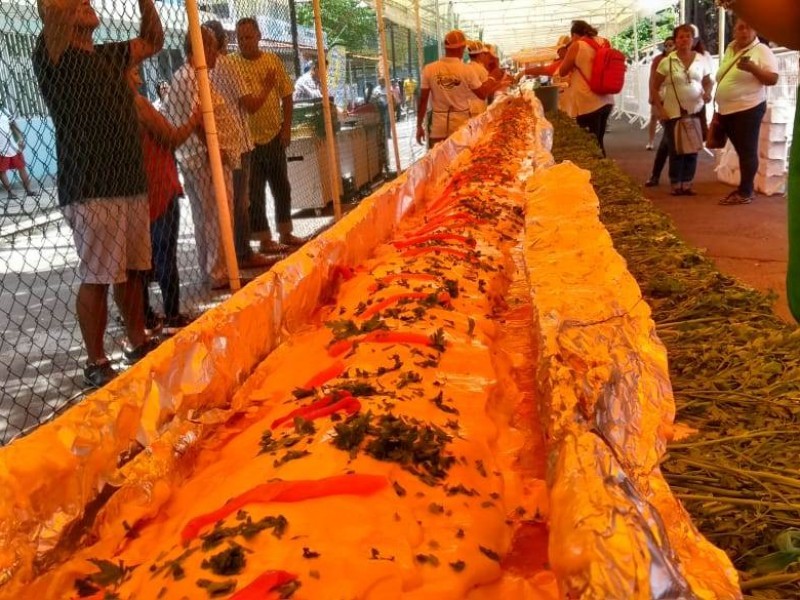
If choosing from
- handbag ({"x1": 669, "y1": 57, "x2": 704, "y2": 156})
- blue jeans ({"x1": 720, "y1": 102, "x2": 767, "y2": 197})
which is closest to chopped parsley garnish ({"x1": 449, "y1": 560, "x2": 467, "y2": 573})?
blue jeans ({"x1": 720, "y1": 102, "x2": 767, "y2": 197})

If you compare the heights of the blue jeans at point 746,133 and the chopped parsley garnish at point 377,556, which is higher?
the blue jeans at point 746,133

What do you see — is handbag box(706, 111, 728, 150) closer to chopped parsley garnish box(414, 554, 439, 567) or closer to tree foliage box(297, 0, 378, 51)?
tree foliage box(297, 0, 378, 51)

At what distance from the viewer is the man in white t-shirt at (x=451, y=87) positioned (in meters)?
9.00

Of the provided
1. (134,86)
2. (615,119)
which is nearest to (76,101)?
(134,86)

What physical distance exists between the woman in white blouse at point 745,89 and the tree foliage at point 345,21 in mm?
4723

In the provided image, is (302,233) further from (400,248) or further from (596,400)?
(596,400)

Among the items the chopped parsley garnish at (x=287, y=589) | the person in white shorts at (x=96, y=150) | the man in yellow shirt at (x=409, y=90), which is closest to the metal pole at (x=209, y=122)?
the person in white shorts at (x=96, y=150)

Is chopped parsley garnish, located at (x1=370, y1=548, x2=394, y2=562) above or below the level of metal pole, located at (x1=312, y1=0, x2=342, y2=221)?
below

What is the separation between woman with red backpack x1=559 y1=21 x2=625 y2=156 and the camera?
28.9 ft

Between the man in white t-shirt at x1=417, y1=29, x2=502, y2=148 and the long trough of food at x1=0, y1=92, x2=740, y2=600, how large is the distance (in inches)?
251

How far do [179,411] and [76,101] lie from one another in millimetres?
2064

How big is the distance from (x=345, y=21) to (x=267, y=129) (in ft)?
14.2

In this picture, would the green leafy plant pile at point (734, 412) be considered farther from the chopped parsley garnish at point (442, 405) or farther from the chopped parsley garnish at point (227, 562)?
the chopped parsley garnish at point (227, 562)

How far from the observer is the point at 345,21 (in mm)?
9812
